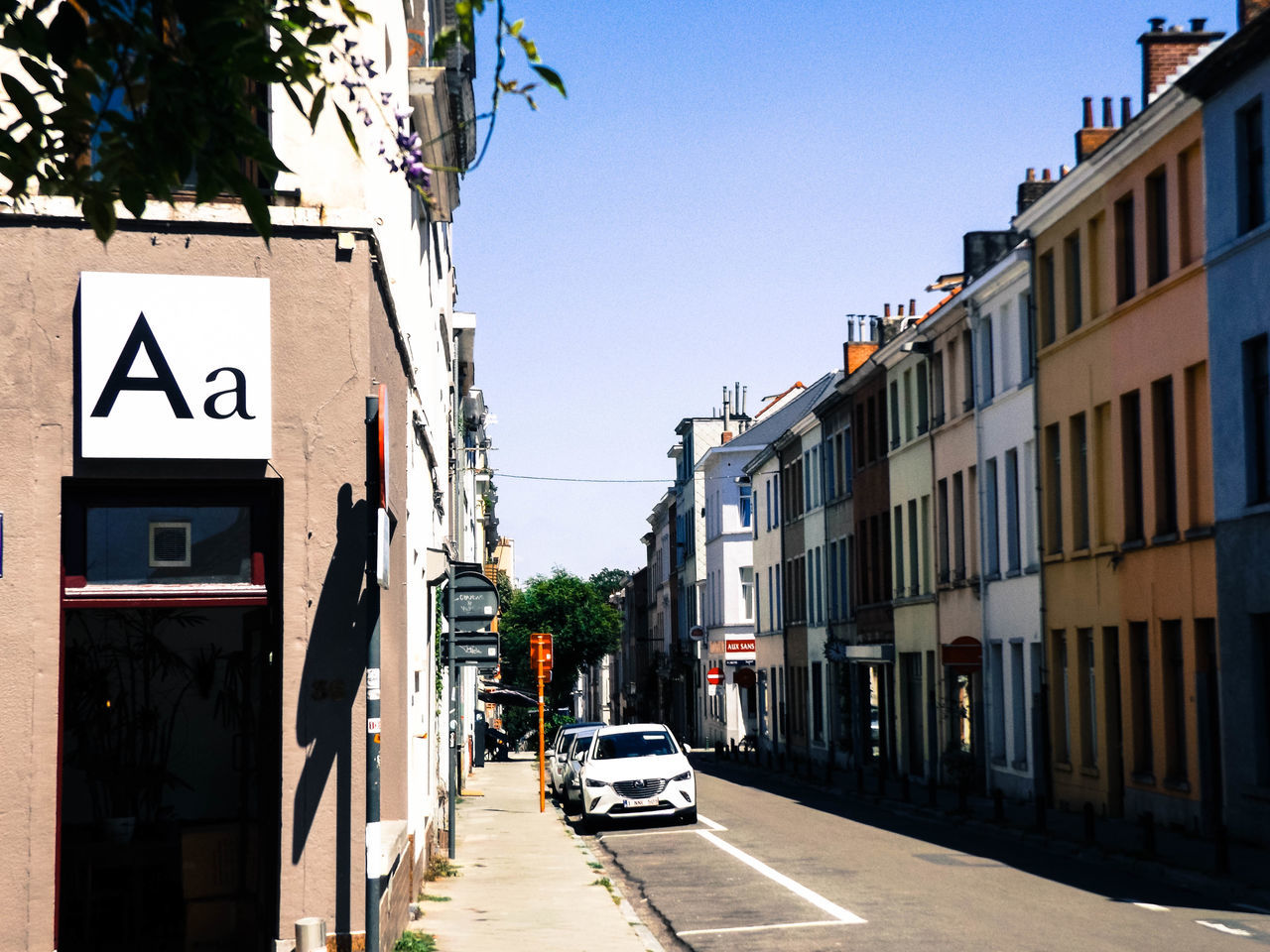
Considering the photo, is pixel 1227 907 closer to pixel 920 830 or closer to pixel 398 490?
pixel 398 490

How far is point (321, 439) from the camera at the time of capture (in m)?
10.8

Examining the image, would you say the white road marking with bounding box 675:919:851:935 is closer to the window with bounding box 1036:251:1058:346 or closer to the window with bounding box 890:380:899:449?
the window with bounding box 1036:251:1058:346

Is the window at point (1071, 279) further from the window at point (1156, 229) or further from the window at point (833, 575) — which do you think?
the window at point (833, 575)

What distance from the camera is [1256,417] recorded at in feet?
75.4

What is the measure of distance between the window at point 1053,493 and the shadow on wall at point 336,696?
22.8 metres

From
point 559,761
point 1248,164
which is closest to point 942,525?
point 559,761

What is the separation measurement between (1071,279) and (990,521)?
674 centimetres

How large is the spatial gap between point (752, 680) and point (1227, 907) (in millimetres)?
37807

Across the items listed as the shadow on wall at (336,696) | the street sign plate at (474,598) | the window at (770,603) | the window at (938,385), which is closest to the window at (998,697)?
the window at (938,385)

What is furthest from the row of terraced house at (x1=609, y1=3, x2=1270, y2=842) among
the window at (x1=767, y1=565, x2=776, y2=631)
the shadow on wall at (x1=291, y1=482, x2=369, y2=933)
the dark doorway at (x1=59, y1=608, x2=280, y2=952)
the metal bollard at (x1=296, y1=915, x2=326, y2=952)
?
the metal bollard at (x1=296, y1=915, x2=326, y2=952)

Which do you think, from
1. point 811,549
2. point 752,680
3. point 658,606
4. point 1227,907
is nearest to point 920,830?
point 1227,907

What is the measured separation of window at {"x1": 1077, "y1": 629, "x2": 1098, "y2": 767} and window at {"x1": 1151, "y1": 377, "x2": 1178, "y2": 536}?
4160mm

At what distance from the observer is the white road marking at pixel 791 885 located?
52.0 ft

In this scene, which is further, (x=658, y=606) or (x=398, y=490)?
(x=658, y=606)
